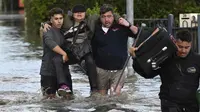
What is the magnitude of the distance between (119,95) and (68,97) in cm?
84

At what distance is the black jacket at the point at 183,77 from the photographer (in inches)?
260

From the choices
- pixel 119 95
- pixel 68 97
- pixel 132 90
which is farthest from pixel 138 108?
pixel 132 90

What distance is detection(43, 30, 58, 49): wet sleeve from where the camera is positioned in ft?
31.4

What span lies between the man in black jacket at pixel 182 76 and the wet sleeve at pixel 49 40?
3022 millimetres

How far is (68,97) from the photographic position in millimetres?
10016

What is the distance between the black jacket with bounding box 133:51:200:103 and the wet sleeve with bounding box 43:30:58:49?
10.3ft

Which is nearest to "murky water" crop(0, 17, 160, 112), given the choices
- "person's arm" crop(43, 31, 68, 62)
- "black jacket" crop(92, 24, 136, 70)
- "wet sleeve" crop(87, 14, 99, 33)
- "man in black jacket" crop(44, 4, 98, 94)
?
"man in black jacket" crop(44, 4, 98, 94)

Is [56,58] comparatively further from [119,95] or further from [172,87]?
[172,87]

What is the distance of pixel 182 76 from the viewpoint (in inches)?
262

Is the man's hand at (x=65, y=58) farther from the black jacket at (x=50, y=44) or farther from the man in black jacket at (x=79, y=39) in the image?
the black jacket at (x=50, y=44)

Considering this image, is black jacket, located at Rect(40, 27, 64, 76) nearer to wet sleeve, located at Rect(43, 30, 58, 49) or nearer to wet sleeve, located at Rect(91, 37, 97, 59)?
wet sleeve, located at Rect(43, 30, 58, 49)

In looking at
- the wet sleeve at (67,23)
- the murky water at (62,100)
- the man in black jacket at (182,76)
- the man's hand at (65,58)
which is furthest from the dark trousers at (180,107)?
the wet sleeve at (67,23)

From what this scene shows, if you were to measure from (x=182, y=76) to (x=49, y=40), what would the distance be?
136 inches

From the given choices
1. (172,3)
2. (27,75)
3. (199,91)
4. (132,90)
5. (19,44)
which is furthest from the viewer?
(19,44)
